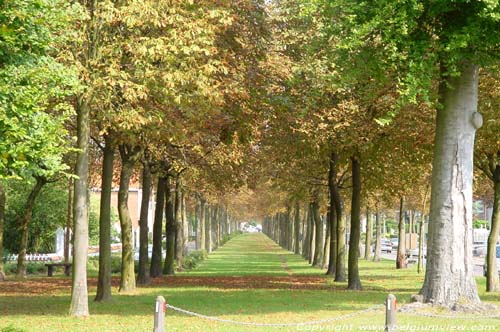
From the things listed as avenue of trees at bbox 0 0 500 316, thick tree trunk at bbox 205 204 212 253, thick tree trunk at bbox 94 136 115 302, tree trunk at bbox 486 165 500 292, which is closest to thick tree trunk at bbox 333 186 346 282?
avenue of trees at bbox 0 0 500 316

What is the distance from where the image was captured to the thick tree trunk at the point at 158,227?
36.8m

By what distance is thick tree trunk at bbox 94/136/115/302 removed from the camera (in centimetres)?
2331

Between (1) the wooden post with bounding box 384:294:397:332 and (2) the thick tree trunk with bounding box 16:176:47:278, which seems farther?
(2) the thick tree trunk with bounding box 16:176:47:278

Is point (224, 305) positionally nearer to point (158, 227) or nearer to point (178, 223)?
point (158, 227)

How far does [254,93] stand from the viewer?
2552 centimetres

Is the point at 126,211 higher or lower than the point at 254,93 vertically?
lower

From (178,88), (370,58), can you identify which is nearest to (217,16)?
(178,88)

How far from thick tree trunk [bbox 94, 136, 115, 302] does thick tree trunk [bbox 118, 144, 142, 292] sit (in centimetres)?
332

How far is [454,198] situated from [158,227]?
2004 cm

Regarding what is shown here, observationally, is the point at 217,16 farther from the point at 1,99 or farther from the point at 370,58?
the point at 1,99

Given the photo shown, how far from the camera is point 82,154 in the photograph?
2016cm

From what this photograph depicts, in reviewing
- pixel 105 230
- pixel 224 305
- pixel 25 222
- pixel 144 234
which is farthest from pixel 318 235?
pixel 105 230

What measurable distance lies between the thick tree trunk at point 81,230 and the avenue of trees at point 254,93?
1.4 inches

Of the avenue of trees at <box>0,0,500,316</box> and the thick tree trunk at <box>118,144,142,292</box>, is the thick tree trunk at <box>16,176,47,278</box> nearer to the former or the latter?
the avenue of trees at <box>0,0,500,316</box>
